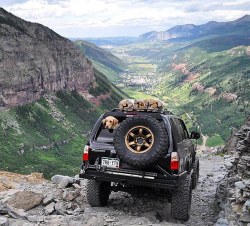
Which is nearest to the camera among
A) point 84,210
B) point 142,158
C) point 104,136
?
point 142,158

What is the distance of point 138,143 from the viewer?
10.7m


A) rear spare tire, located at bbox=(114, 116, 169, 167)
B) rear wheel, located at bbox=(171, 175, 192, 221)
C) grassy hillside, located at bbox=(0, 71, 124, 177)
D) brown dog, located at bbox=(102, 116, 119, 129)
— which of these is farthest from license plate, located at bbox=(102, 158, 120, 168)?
grassy hillside, located at bbox=(0, 71, 124, 177)

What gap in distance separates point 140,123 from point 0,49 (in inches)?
5564

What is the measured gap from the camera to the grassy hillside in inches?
4606

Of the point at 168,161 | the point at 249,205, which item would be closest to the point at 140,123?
the point at 168,161

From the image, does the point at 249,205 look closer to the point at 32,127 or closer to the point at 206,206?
the point at 206,206

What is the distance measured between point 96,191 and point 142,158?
2.59m

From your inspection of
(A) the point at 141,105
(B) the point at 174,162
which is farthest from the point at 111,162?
(A) the point at 141,105

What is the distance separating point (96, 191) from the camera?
40.0 feet

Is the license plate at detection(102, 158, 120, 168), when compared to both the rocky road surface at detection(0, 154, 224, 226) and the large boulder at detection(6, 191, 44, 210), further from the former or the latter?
the large boulder at detection(6, 191, 44, 210)

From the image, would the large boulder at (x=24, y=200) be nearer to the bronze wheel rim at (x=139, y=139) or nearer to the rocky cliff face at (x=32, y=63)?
the bronze wheel rim at (x=139, y=139)

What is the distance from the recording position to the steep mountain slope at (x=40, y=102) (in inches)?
5015

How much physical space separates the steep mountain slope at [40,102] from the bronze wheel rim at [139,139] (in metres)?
98.3

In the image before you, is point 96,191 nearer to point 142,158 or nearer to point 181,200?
point 142,158
